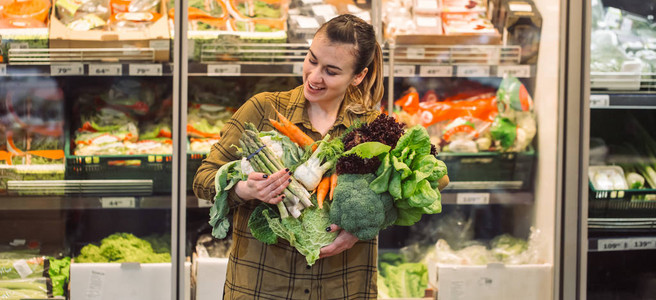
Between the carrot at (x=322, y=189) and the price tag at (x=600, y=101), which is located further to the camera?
the price tag at (x=600, y=101)

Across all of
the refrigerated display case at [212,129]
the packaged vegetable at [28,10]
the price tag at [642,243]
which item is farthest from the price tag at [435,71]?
the packaged vegetable at [28,10]

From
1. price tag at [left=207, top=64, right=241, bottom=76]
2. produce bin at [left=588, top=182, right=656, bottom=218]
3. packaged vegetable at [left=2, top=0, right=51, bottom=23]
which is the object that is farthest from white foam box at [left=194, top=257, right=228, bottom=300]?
produce bin at [left=588, top=182, right=656, bottom=218]

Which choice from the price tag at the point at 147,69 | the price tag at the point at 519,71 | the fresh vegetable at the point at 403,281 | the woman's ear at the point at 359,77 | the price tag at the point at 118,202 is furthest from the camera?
the fresh vegetable at the point at 403,281

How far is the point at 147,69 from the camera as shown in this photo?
250cm

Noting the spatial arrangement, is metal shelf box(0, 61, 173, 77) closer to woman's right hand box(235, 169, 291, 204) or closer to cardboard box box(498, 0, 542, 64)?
woman's right hand box(235, 169, 291, 204)

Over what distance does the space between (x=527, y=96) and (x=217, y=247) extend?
4.73 feet

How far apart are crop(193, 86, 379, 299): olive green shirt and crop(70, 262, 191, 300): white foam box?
973 mm

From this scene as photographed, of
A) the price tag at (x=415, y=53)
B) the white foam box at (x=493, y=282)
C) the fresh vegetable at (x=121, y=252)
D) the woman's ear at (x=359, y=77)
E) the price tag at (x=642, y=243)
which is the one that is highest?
the price tag at (x=415, y=53)

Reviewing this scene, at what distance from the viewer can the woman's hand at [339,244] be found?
147 cm

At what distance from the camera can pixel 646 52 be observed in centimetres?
277

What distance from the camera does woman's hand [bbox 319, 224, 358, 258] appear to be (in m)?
1.47

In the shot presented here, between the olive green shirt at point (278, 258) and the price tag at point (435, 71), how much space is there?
1046 millimetres

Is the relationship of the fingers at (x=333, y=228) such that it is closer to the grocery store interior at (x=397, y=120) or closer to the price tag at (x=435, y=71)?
the grocery store interior at (x=397, y=120)

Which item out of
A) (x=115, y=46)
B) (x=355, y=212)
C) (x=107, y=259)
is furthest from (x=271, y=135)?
(x=107, y=259)
